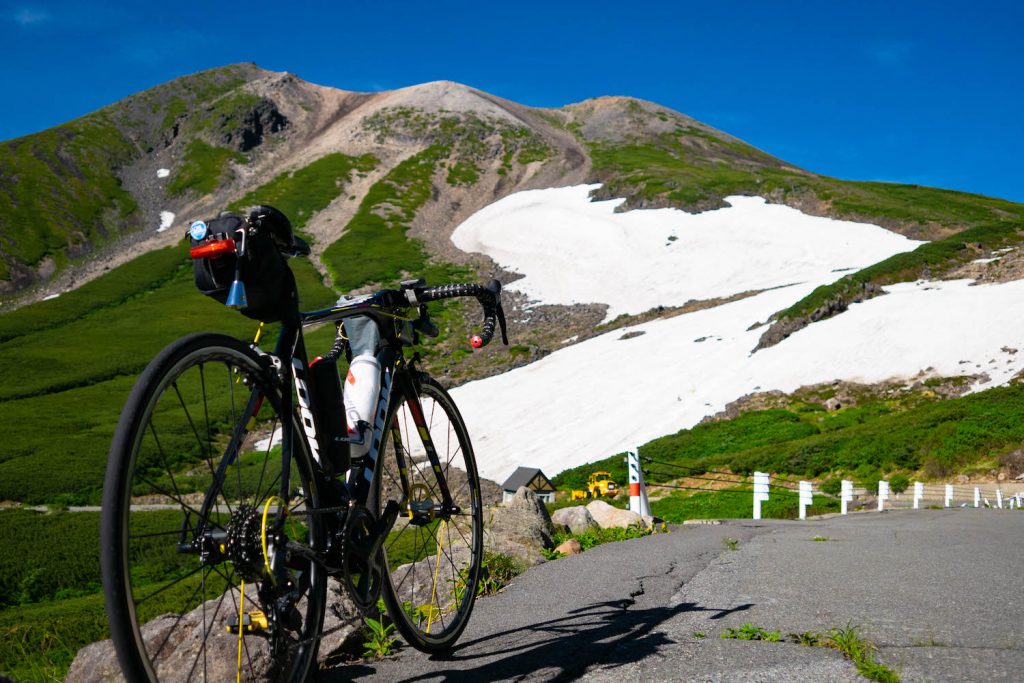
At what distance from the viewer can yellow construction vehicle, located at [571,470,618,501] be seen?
2278 cm

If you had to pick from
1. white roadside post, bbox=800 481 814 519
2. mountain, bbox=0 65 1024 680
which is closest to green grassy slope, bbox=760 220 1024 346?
mountain, bbox=0 65 1024 680

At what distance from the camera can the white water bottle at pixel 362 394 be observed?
12.2ft

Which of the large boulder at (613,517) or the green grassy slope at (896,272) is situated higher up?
the green grassy slope at (896,272)

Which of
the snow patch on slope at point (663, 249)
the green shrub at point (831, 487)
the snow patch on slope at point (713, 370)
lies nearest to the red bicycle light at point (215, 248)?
the green shrub at point (831, 487)

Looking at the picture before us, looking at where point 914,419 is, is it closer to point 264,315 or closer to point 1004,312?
point 1004,312

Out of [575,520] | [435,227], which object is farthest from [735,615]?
[435,227]

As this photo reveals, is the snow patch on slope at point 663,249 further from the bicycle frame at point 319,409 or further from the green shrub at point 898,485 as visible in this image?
the bicycle frame at point 319,409

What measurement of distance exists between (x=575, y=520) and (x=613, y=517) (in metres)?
1.40

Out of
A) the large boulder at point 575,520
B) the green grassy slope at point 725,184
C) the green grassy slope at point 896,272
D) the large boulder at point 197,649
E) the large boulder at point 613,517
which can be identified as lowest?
the large boulder at point 613,517

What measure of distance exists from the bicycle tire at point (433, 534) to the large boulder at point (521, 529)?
1482mm

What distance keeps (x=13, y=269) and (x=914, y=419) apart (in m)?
99.1

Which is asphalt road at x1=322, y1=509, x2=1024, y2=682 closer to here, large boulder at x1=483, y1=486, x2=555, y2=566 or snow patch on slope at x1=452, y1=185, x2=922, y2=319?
large boulder at x1=483, y1=486, x2=555, y2=566

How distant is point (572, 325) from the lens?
57531mm

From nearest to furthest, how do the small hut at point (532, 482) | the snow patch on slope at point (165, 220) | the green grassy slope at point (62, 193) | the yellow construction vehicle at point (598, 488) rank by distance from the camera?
1. the yellow construction vehicle at point (598, 488)
2. the small hut at point (532, 482)
3. the green grassy slope at point (62, 193)
4. the snow patch on slope at point (165, 220)
